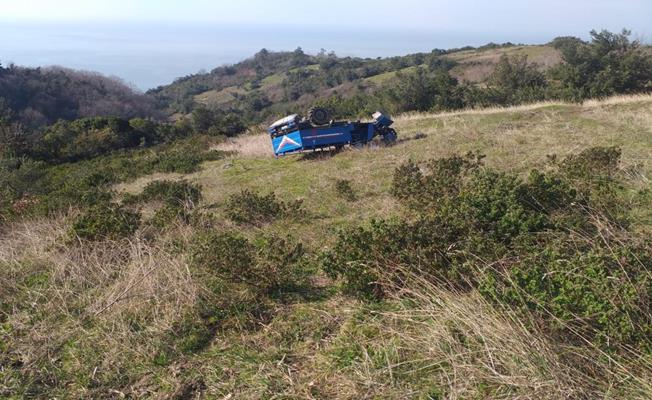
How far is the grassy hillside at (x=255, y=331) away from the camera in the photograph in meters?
2.76

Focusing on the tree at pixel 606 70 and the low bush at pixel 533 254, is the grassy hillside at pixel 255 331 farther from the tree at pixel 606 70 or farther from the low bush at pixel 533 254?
the tree at pixel 606 70

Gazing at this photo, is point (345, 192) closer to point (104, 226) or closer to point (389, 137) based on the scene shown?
point (104, 226)

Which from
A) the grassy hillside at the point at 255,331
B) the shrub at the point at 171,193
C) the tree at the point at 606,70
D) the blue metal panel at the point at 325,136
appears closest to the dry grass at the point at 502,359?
the grassy hillside at the point at 255,331

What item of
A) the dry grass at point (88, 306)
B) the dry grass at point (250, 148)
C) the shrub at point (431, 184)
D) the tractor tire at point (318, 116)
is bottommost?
the dry grass at point (250, 148)

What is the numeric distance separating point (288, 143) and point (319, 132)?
914 mm

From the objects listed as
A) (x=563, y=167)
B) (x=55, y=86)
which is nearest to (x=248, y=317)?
(x=563, y=167)

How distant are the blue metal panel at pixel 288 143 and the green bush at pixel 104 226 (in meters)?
6.18

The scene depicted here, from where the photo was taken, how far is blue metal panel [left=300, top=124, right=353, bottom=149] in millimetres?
11781

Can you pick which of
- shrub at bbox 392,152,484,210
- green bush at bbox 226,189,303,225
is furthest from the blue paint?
green bush at bbox 226,189,303,225

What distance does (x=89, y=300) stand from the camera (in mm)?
4355

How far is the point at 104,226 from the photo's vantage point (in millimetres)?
5758

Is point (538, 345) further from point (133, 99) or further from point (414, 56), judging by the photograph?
point (414, 56)

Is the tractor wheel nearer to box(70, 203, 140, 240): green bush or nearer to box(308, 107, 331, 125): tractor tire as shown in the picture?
box(308, 107, 331, 125): tractor tire

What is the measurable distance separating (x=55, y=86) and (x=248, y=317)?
59550 mm
